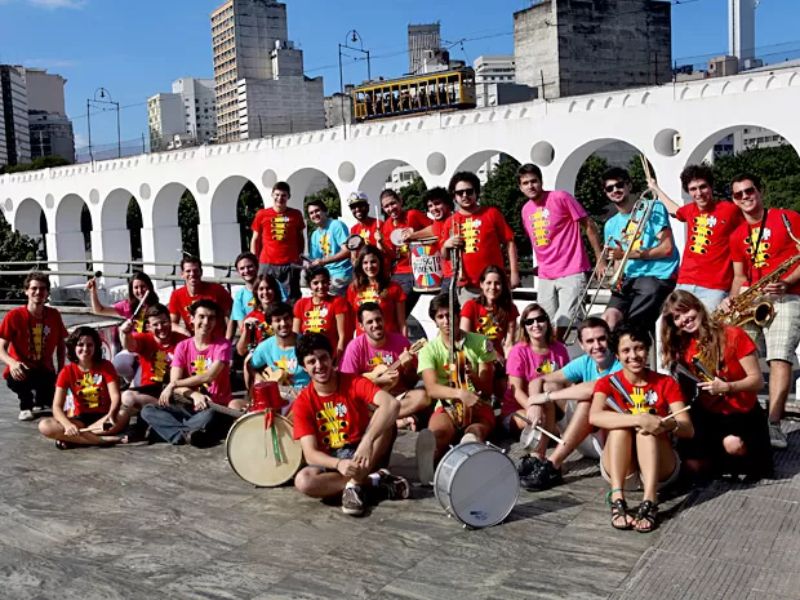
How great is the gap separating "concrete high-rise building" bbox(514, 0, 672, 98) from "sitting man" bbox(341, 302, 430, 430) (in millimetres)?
38588

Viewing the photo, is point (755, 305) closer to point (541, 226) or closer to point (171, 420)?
point (541, 226)

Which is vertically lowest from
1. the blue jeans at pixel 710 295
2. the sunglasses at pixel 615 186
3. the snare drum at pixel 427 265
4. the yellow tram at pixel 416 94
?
the blue jeans at pixel 710 295

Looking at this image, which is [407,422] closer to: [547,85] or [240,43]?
[547,85]

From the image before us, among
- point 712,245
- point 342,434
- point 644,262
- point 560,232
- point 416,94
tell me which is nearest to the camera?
point 342,434

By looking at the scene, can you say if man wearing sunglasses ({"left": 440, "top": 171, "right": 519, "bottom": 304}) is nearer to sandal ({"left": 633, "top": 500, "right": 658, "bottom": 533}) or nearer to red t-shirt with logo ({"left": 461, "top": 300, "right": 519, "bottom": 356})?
red t-shirt with logo ({"left": 461, "top": 300, "right": 519, "bottom": 356})

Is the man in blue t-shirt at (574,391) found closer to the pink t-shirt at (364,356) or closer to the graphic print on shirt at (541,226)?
the pink t-shirt at (364,356)

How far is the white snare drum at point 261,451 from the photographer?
204 inches

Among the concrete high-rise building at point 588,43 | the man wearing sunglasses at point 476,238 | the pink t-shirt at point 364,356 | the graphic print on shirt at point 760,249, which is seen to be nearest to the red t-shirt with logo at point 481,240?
the man wearing sunglasses at point 476,238

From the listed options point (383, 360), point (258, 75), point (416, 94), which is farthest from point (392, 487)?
point (258, 75)

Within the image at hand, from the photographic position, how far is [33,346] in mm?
7523

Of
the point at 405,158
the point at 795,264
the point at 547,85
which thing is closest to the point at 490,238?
the point at 795,264

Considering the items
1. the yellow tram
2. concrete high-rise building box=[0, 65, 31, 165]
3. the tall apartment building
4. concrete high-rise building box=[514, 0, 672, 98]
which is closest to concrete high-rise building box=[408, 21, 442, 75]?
the tall apartment building

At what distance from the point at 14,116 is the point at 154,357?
117 meters

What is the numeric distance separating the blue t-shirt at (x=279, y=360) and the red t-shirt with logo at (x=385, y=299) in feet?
2.04
